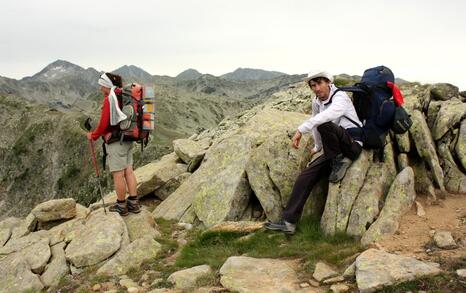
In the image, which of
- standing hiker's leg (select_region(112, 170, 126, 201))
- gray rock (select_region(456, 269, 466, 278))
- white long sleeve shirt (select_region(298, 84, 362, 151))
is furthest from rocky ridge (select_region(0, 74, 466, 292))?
white long sleeve shirt (select_region(298, 84, 362, 151))

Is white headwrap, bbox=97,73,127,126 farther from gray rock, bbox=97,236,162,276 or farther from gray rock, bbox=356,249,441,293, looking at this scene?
gray rock, bbox=356,249,441,293

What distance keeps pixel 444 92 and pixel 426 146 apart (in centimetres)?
332

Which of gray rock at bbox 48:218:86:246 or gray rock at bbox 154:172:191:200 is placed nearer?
gray rock at bbox 48:218:86:246

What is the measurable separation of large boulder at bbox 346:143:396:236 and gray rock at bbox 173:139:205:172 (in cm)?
932

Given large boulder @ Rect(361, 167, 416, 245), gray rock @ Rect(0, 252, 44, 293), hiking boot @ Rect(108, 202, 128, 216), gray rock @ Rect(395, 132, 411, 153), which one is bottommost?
gray rock @ Rect(0, 252, 44, 293)

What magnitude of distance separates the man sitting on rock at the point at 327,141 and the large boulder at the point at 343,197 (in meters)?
0.18

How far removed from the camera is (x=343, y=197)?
418 inches

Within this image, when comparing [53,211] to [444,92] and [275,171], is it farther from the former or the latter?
[444,92]

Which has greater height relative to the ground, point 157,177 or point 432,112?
point 432,112

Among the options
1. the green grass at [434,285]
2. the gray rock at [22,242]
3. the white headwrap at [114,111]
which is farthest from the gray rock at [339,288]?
the gray rock at [22,242]

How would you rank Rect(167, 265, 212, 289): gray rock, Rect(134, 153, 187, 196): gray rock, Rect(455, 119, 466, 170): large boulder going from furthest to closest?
Rect(134, 153, 187, 196): gray rock → Rect(455, 119, 466, 170): large boulder → Rect(167, 265, 212, 289): gray rock

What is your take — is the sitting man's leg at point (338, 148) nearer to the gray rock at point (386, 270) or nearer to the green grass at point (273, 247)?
the green grass at point (273, 247)

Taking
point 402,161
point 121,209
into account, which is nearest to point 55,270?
point 121,209

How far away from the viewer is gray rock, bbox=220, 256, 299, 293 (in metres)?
8.55
